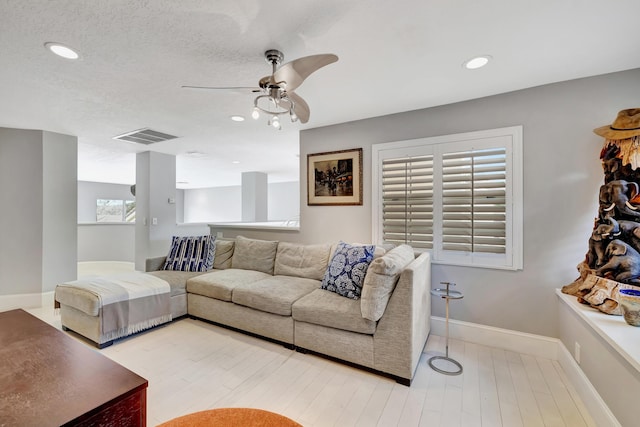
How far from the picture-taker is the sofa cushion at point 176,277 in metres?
3.08

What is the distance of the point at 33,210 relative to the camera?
142 inches

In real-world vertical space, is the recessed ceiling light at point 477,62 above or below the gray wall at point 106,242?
above

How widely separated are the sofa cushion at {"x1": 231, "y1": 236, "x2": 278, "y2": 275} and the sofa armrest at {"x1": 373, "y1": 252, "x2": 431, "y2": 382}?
178 cm

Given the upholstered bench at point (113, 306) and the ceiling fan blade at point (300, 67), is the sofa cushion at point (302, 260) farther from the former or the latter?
the ceiling fan blade at point (300, 67)

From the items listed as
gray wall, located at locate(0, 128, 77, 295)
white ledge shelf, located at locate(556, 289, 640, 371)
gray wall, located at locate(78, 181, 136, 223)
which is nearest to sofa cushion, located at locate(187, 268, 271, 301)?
gray wall, located at locate(0, 128, 77, 295)

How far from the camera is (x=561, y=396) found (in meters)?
1.83

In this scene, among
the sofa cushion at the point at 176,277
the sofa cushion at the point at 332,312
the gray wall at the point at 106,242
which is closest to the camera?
the sofa cushion at the point at 332,312

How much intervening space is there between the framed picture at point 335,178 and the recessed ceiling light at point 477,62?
1399 mm

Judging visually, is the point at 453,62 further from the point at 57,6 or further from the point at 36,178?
the point at 36,178

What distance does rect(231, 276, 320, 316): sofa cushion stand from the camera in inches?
97.2

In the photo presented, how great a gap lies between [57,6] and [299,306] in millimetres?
2470

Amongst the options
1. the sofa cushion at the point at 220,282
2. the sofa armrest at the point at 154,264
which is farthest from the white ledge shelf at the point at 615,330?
the sofa armrest at the point at 154,264

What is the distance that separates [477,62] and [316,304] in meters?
2.28

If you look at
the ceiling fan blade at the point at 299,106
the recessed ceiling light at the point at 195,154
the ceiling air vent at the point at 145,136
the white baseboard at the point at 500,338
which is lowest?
the white baseboard at the point at 500,338
